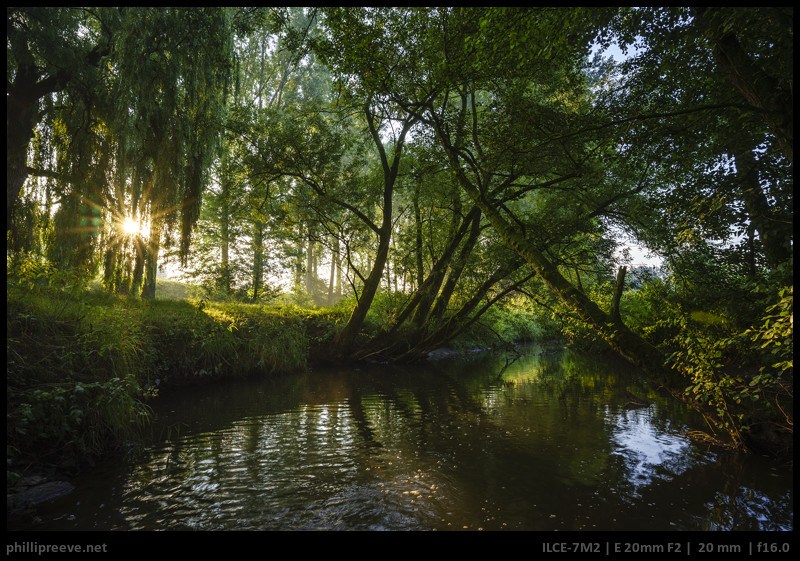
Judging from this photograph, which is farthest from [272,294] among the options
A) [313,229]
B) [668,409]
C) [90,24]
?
[668,409]

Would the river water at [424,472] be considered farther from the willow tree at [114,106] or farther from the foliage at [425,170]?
the willow tree at [114,106]

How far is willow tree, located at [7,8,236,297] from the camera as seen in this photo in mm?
7621

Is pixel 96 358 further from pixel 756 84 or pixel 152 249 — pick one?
pixel 756 84

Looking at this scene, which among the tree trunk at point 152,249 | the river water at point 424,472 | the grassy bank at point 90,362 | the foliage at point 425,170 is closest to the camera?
the river water at point 424,472

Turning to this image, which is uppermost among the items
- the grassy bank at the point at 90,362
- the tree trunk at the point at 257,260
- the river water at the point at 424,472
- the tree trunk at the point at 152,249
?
the tree trunk at the point at 257,260

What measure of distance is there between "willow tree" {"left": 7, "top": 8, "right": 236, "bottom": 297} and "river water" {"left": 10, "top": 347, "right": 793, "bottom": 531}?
4.52 metres

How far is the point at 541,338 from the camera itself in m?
27.3

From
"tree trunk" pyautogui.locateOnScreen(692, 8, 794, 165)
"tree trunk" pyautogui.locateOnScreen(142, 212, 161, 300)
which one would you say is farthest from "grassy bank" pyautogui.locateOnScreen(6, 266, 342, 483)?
"tree trunk" pyautogui.locateOnScreen(692, 8, 794, 165)

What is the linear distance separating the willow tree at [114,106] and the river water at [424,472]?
452 cm

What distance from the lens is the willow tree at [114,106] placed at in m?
7.62

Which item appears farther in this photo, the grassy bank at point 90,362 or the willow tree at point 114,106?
the willow tree at point 114,106

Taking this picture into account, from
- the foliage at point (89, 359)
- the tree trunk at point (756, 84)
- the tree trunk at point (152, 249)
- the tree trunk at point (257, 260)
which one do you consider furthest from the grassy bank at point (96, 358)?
the tree trunk at point (756, 84)
